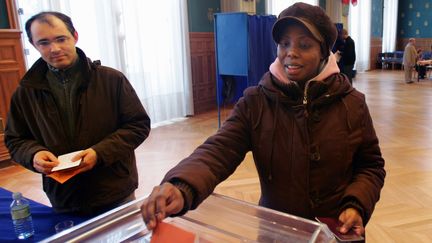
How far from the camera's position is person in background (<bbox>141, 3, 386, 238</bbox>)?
40.9 inches

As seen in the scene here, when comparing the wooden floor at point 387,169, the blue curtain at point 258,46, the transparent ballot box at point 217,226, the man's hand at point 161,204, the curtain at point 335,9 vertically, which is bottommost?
the wooden floor at point 387,169

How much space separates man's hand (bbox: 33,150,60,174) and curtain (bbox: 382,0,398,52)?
15.2 m

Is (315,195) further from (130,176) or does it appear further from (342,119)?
(130,176)

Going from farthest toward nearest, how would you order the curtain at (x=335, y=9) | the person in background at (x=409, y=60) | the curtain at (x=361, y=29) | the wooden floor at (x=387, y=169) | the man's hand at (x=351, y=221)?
the curtain at (x=361, y=29) < the curtain at (x=335, y=9) < the person in background at (x=409, y=60) < the wooden floor at (x=387, y=169) < the man's hand at (x=351, y=221)

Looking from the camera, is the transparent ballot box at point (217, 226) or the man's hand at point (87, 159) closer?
the transparent ballot box at point (217, 226)

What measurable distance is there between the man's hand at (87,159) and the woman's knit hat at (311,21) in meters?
0.82

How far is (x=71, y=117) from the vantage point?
149cm

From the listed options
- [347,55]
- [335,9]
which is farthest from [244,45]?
[335,9]

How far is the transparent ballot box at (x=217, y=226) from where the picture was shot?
87 centimetres

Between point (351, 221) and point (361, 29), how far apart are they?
1296 centimetres

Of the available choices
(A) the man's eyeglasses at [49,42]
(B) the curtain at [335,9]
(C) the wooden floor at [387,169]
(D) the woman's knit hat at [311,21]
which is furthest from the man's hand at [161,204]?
(B) the curtain at [335,9]

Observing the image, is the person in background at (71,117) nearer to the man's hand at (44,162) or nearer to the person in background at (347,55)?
the man's hand at (44,162)

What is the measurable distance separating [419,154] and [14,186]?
408cm

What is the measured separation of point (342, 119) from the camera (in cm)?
107
